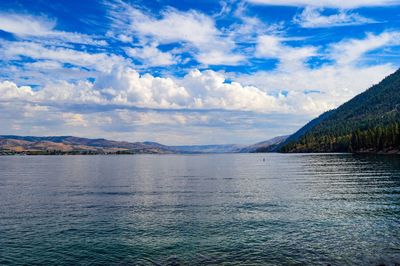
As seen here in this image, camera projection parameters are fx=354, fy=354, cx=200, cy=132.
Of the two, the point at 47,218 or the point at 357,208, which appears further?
the point at 357,208

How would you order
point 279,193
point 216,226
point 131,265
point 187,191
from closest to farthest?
point 131,265 → point 216,226 → point 279,193 → point 187,191

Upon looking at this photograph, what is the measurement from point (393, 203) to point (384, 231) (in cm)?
2473

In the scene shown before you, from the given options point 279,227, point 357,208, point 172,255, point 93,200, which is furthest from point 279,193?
point 172,255

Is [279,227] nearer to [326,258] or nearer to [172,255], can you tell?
[326,258]

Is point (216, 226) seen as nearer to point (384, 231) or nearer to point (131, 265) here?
point (131, 265)

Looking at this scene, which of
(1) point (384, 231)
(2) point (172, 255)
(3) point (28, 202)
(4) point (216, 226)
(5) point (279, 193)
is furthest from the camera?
(5) point (279, 193)

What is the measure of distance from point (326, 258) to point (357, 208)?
106ft

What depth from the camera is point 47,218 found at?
209 feet

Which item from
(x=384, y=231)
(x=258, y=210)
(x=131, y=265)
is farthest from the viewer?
(x=258, y=210)

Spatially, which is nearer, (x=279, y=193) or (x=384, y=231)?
(x=384, y=231)

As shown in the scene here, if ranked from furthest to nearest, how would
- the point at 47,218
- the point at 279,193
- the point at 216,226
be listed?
the point at 279,193 → the point at 47,218 → the point at 216,226

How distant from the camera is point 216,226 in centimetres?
5619

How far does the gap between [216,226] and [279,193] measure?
39867 mm

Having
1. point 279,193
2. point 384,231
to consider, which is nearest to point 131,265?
point 384,231
